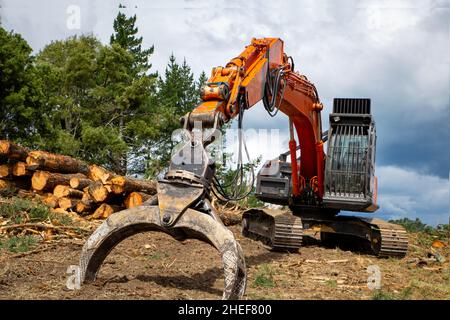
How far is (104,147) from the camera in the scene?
2711 cm

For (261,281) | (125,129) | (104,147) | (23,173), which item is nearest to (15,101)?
(104,147)

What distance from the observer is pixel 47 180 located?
1204 cm

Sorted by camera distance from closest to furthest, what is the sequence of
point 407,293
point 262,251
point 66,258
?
point 407,293 → point 66,258 → point 262,251

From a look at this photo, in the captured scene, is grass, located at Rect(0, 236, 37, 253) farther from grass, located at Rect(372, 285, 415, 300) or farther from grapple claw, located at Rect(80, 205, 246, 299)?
grass, located at Rect(372, 285, 415, 300)

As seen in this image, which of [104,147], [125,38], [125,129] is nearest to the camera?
[104,147]

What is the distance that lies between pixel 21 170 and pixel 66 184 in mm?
1027

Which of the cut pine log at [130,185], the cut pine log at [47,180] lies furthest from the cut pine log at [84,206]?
the cut pine log at [47,180]

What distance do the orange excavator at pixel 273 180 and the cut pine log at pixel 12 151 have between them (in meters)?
5.11

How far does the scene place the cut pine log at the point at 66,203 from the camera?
11766mm

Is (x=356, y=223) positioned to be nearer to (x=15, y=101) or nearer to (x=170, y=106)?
(x=15, y=101)

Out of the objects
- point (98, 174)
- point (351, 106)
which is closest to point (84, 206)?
point (98, 174)

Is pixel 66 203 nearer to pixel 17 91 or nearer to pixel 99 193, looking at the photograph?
pixel 99 193

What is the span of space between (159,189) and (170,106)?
28822 millimetres
